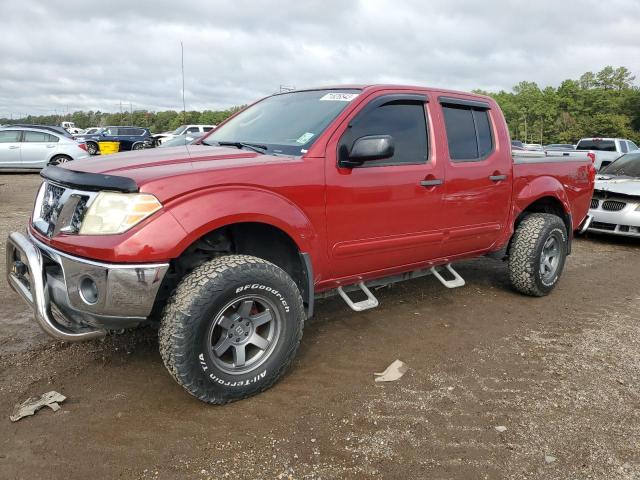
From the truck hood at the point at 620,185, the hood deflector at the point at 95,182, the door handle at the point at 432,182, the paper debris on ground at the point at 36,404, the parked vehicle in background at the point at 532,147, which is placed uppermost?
the parked vehicle in background at the point at 532,147

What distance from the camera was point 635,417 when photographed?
116 inches

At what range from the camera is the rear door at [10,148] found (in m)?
15.7

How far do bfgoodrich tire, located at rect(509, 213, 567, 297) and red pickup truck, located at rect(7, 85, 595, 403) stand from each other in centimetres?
36

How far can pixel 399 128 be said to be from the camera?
3.82 metres

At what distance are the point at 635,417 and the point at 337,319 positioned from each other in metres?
2.19

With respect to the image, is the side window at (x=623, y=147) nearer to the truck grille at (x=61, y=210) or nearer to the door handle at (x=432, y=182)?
the door handle at (x=432, y=182)

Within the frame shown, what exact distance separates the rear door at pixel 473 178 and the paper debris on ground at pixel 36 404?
9.55ft

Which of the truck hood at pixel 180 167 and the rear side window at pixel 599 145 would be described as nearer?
the truck hood at pixel 180 167

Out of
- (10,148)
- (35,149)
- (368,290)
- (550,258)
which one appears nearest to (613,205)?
(550,258)

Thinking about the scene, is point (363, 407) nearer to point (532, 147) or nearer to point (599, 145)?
point (532, 147)

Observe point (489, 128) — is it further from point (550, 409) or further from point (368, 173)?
point (550, 409)

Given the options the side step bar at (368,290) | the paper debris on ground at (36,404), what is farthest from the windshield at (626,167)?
the paper debris on ground at (36,404)

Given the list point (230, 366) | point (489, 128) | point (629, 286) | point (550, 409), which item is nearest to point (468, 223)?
point (489, 128)

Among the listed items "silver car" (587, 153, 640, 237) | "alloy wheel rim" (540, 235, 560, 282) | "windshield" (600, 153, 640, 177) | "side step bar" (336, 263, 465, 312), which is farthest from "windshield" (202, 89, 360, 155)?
"windshield" (600, 153, 640, 177)
